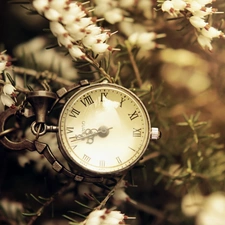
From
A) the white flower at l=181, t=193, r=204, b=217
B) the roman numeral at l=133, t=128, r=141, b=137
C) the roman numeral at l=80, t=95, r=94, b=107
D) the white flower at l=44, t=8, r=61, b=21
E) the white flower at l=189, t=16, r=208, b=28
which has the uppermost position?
the white flower at l=44, t=8, r=61, b=21

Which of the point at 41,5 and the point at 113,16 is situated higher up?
the point at 41,5

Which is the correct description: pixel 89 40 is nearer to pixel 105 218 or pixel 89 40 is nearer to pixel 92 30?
pixel 92 30

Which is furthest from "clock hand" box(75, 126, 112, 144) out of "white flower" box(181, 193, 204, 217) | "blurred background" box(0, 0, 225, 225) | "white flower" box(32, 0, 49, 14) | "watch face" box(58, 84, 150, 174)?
"white flower" box(181, 193, 204, 217)

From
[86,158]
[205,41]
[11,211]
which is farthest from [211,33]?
[11,211]

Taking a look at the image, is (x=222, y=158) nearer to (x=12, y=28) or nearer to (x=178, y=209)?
(x=178, y=209)

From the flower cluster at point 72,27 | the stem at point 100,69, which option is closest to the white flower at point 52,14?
the flower cluster at point 72,27

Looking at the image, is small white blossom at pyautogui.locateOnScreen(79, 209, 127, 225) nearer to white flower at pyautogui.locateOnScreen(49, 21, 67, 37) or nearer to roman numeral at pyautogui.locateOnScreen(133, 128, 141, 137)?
roman numeral at pyautogui.locateOnScreen(133, 128, 141, 137)
